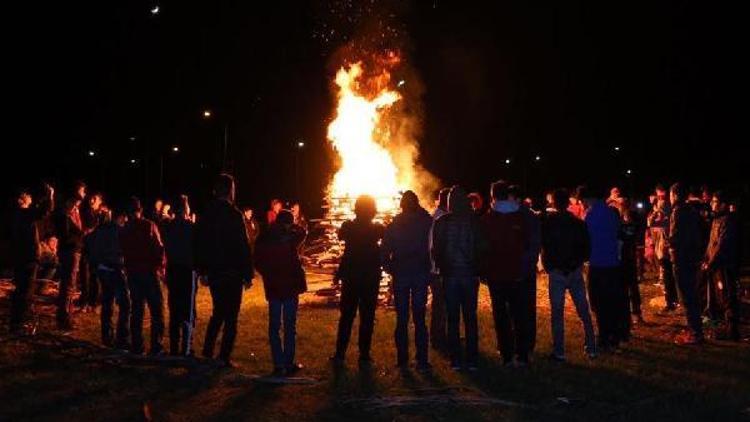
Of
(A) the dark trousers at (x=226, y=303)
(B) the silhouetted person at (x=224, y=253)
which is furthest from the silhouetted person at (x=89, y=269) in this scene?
(A) the dark trousers at (x=226, y=303)

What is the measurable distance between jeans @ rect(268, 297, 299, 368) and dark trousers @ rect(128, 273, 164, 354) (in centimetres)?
188

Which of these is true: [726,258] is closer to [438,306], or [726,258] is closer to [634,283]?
[634,283]

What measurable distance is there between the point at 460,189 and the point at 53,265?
857 centimetres

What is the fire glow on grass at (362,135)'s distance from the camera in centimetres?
1650

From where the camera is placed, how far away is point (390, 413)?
667cm

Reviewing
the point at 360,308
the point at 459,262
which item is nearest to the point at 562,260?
the point at 459,262

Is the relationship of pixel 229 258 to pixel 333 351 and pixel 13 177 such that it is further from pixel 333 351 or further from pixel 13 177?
→ pixel 13 177

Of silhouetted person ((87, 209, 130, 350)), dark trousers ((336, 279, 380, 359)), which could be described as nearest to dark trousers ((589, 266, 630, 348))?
dark trousers ((336, 279, 380, 359))

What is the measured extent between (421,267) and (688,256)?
405 centimetres

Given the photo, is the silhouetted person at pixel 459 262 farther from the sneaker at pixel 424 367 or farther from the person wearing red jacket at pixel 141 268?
the person wearing red jacket at pixel 141 268

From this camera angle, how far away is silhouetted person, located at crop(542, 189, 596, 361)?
8.86 meters

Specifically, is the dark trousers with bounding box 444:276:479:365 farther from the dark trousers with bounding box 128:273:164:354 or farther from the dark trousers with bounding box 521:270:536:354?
the dark trousers with bounding box 128:273:164:354

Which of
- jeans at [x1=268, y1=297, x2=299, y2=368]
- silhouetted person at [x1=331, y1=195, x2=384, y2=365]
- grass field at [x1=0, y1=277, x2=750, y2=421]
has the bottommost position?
grass field at [x1=0, y1=277, x2=750, y2=421]

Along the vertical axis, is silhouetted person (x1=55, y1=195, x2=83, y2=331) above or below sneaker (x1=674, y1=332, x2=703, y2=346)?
above
